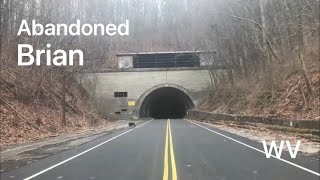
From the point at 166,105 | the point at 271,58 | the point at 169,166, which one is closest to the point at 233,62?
the point at 271,58

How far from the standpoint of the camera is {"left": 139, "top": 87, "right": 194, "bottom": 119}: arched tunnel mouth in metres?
80.3

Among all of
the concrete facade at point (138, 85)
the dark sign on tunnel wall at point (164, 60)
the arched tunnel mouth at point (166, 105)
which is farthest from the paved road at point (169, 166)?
the arched tunnel mouth at point (166, 105)

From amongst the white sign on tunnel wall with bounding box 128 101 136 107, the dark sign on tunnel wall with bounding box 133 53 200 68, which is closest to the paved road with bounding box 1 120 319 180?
the white sign on tunnel wall with bounding box 128 101 136 107

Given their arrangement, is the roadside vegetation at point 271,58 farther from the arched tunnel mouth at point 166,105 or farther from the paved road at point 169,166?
the arched tunnel mouth at point 166,105

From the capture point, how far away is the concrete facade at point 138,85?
72188 mm

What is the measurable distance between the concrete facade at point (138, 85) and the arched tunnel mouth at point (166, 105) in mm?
3877

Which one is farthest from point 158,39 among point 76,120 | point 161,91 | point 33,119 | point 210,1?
point 33,119

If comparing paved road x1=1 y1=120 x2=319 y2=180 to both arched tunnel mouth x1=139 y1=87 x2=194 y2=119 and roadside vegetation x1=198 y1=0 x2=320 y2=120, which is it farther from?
arched tunnel mouth x1=139 y1=87 x2=194 y2=119

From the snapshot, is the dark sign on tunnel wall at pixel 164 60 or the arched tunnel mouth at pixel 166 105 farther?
the arched tunnel mouth at pixel 166 105

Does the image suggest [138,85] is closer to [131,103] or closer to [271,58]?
[131,103]

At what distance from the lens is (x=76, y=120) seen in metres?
38.8

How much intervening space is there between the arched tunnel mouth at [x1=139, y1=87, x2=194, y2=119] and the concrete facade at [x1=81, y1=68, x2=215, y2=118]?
12.7 ft

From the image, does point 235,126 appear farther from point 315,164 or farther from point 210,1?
point 315,164

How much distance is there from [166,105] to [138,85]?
23.2 m
